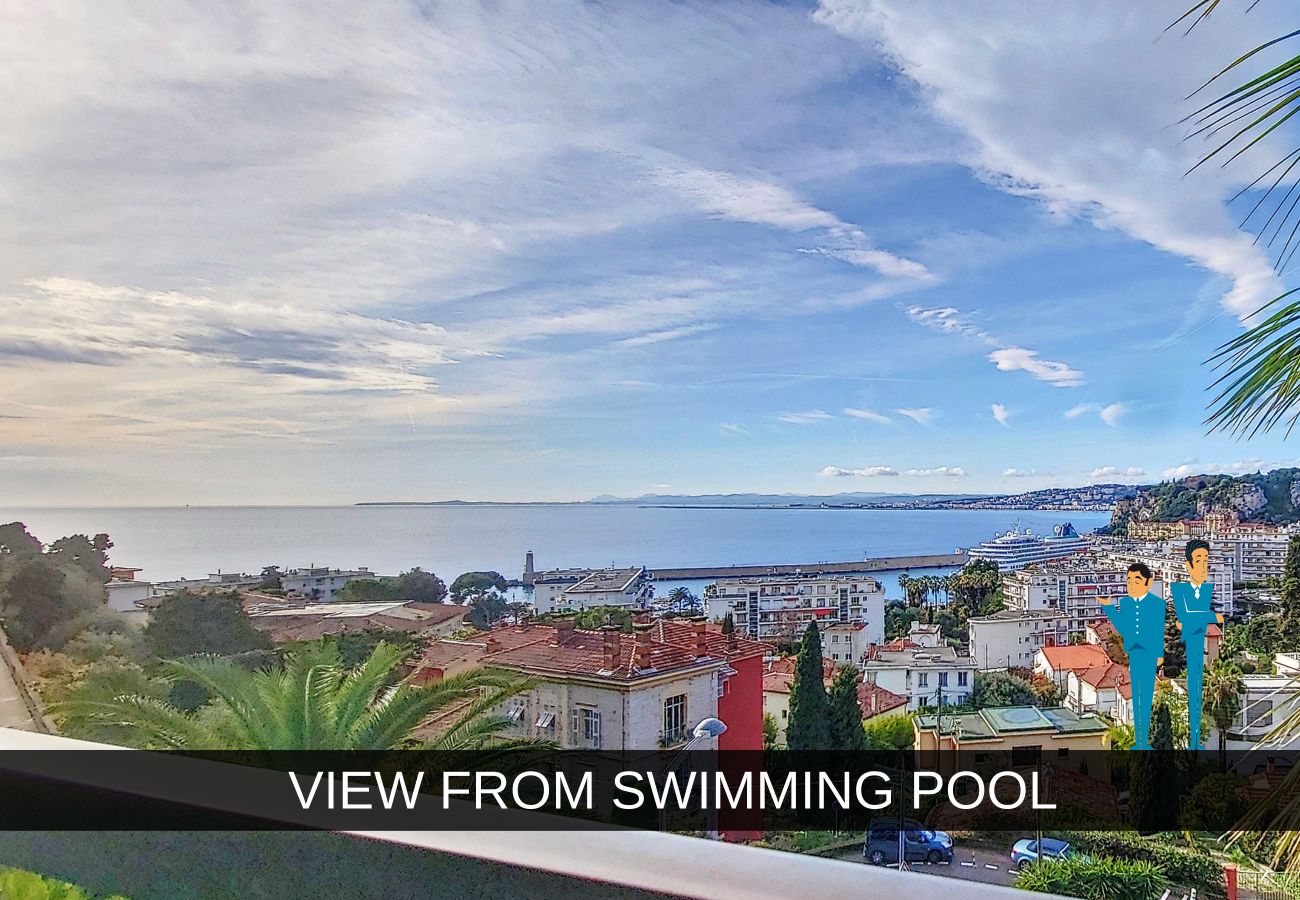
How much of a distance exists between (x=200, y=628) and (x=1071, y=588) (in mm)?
3228

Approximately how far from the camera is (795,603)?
3.00m

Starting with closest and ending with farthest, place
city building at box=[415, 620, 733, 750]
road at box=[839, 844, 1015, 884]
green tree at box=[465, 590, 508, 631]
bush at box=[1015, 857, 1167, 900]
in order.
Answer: bush at box=[1015, 857, 1167, 900], road at box=[839, 844, 1015, 884], city building at box=[415, 620, 733, 750], green tree at box=[465, 590, 508, 631]

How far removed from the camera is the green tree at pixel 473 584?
129 inches

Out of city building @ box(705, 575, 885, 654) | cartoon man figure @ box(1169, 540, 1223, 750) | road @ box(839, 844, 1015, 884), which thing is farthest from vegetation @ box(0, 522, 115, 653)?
cartoon man figure @ box(1169, 540, 1223, 750)

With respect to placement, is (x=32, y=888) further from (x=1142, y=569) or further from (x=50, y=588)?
(x=1142, y=569)

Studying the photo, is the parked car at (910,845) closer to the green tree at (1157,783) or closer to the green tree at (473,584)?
the green tree at (1157,783)

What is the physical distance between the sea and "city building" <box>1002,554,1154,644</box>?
13cm

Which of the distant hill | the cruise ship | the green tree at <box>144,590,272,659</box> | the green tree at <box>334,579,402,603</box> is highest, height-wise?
the distant hill

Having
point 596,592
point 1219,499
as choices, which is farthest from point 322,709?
point 1219,499

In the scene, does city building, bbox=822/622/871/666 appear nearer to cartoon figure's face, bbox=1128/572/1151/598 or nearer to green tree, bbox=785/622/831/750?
green tree, bbox=785/622/831/750

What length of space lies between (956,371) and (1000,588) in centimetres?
71

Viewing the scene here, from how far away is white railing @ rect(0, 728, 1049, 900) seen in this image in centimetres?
124

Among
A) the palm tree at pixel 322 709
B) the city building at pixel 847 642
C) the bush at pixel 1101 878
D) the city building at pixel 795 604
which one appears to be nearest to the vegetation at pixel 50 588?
the palm tree at pixel 322 709

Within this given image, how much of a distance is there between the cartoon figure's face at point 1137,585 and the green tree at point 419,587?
2321 millimetres
